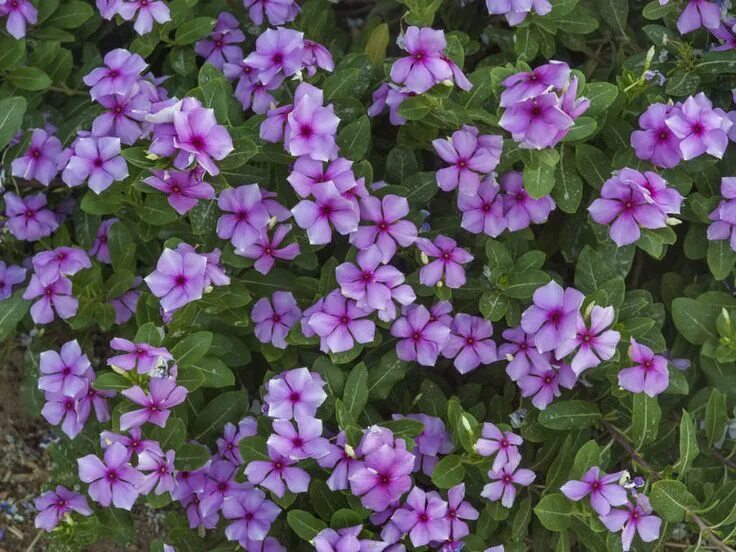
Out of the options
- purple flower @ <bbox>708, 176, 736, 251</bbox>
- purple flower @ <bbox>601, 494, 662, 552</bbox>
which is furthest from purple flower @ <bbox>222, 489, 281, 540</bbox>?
purple flower @ <bbox>708, 176, 736, 251</bbox>

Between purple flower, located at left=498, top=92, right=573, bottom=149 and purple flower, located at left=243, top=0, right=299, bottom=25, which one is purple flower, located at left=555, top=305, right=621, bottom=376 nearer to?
purple flower, located at left=498, top=92, right=573, bottom=149

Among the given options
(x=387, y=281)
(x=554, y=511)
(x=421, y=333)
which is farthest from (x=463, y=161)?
(x=554, y=511)

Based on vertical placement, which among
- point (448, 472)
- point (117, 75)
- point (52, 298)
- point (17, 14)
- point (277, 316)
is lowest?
point (448, 472)

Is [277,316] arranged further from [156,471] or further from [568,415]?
[568,415]

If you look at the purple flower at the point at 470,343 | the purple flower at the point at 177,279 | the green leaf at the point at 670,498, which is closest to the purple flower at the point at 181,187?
the purple flower at the point at 177,279

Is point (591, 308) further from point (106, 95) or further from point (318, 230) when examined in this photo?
point (106, 95)

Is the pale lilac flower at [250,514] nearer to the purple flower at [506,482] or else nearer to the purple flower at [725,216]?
the purple flower at [506,482]
